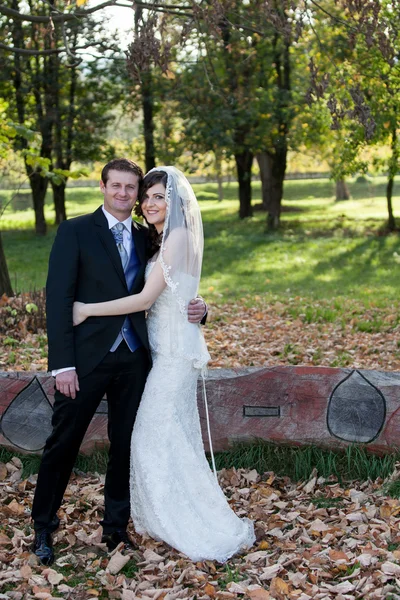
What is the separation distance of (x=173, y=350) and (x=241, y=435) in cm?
135

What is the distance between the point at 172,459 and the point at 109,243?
134cm

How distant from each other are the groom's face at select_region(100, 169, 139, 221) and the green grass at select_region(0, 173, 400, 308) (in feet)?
18.7

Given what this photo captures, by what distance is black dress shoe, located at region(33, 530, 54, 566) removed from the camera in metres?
4.27

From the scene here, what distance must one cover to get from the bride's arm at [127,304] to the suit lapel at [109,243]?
13cm

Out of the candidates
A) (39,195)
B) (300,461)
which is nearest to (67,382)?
(300,461)

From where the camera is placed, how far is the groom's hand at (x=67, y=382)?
4.05 metres

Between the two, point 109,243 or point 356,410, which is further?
point 356,410

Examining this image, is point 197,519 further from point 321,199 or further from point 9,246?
point 321,199

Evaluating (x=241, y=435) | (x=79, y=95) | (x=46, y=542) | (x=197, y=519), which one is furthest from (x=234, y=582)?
(x=79, y=95)

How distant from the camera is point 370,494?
5.01m

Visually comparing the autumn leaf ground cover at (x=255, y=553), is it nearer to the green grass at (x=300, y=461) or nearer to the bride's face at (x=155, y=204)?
the green grass at (x=300, y=461)

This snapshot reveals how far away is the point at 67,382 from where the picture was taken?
405 cm

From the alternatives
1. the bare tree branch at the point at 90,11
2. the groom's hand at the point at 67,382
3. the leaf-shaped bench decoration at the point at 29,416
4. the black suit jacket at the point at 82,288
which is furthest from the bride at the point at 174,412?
the bare tree branch at the point at 90,11

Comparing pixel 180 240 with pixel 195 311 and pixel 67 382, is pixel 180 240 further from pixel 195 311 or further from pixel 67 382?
pixel 67 382
